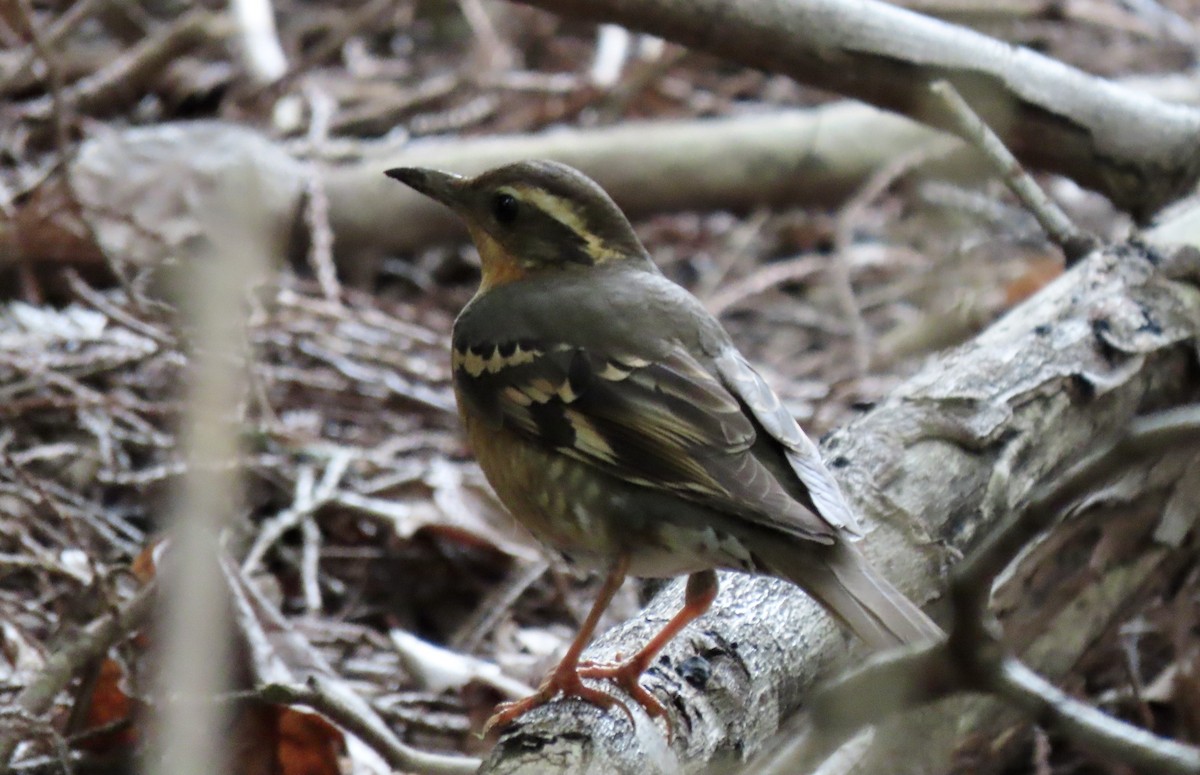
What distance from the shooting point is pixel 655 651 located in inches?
128

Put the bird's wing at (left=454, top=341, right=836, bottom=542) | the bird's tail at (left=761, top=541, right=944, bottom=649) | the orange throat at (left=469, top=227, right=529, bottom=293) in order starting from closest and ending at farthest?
1. the bird's tail at (left=761, top=541, right=944, bottom=649)
2. the bird's wing at (left=454, top=341, right=836, bottom=542)
3. the orange throat at (left=469, top=227, right=529, bottom=293)

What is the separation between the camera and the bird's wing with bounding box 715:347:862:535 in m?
3.18

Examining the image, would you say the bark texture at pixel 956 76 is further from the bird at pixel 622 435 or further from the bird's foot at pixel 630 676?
the bird's foot at pixel 630 676

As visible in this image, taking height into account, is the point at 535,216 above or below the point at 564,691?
above

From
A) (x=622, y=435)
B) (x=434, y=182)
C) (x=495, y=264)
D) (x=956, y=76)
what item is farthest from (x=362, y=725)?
(x=956, y=76)

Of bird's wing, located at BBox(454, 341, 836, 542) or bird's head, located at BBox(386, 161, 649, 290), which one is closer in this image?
bird's wing, located at BBox(454, 341, 836, 542)

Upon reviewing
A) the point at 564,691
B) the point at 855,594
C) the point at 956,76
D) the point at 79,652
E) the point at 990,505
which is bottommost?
the point at 79,652

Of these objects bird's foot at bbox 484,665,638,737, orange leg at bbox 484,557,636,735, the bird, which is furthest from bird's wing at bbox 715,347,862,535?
bird's foot at bbox 484,665,638,737

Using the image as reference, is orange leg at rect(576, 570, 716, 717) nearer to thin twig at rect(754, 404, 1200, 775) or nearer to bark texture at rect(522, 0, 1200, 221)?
thin twig at rect(754, 404, 1200, 775)

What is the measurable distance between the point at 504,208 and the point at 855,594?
1.66 metres

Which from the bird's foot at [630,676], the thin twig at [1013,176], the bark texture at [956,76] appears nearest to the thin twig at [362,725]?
the bird's foot at [630,676]

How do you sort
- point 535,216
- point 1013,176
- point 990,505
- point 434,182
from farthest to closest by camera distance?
point 1013,176
point 434,182
point 535,216
point 990,505

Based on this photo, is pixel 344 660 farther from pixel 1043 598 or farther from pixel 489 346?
pixel 1043 598

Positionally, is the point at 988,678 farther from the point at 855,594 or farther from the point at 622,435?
the point at 622,435
